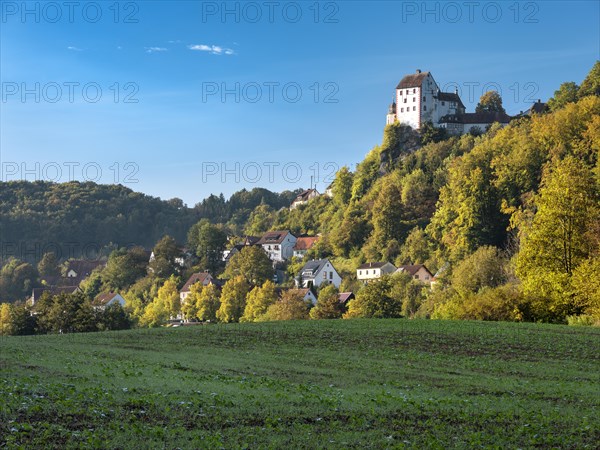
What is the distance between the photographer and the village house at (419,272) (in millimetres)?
123312

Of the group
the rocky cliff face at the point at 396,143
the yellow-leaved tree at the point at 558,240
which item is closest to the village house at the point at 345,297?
the rocky cliff face at the point at 396,143

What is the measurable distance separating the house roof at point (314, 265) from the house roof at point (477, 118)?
4565 centimetres

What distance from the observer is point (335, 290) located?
425 ft

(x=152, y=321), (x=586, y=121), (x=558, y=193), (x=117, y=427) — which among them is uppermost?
(x=586, y=121)

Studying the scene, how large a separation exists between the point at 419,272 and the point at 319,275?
25.1 m

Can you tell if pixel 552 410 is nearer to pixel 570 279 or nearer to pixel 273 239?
pixel 570 279

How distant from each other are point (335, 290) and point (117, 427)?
113 metres

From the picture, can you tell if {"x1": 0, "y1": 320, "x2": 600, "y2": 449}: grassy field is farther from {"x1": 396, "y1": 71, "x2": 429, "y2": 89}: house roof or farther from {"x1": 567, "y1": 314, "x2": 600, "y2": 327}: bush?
{"x1": 396, "y1": 71, "x2": 429, "y2": 89}: house roof

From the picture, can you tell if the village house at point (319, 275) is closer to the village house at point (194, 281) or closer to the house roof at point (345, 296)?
the village house at point (194, 281)

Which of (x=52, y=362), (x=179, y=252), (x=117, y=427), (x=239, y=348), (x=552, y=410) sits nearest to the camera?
(x=117, y=427)

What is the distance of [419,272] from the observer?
125250 mm

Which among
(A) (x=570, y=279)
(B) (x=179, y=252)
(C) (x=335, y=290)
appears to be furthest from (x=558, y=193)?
(B) (x=179, y=252)

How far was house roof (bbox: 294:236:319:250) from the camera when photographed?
171 m

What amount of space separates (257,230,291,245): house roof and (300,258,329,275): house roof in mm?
31159
